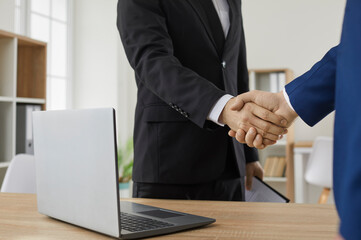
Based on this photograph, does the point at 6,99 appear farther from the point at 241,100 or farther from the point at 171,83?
the point at 241,100

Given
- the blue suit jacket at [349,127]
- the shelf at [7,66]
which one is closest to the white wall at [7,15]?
the shelf at [7,66]

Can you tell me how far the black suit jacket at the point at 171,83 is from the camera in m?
1.44

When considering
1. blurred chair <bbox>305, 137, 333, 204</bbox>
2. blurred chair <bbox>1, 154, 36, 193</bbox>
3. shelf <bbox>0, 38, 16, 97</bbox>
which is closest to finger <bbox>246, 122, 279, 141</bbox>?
blurred chair <bbox>1, 154, 36, 193</bbox>

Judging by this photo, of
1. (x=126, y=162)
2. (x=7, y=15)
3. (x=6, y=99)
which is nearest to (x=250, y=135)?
(x=6, y=99)

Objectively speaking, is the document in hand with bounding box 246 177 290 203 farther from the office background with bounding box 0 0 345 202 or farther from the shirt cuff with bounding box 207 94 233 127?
the office background with bounding box 0 0 345 202

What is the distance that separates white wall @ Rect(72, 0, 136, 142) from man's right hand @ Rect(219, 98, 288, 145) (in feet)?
13.2

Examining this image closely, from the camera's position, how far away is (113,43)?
5.55 meters

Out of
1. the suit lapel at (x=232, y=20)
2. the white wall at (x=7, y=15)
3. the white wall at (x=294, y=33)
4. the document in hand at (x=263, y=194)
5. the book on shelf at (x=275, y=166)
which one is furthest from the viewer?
the white wall at (x=294, y=33)

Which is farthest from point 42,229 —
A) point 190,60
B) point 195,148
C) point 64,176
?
point 190,60

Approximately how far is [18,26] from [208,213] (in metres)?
4.33

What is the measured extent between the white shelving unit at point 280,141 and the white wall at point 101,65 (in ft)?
4.84

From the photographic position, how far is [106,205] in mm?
840

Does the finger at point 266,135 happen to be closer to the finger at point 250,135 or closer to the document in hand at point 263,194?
the finger at point 250,135

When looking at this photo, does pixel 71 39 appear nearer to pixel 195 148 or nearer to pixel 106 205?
pixel 195 148
